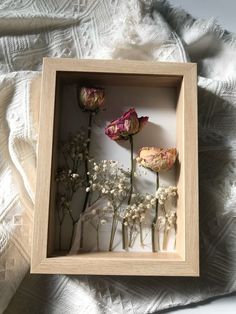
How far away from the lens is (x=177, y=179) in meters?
0.86

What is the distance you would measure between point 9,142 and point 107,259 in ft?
1.08

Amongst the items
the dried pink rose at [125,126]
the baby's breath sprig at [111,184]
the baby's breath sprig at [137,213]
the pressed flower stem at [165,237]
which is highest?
the dried pink rose at [125,126]

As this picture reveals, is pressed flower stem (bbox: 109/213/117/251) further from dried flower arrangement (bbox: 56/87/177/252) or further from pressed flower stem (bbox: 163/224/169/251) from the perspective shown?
pressed flower stem (bbox: 163/224/169/251)

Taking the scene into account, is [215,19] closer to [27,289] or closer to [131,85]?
[131,85]

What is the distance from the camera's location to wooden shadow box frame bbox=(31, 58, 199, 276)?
774 mm

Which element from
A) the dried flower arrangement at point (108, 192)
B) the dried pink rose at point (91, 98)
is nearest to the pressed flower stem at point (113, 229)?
the dried flower arrangement at point (108, 192)

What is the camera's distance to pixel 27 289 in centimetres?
87

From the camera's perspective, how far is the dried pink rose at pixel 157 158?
82 centimetres

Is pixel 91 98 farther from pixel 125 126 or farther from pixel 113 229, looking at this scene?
pixel 113 229

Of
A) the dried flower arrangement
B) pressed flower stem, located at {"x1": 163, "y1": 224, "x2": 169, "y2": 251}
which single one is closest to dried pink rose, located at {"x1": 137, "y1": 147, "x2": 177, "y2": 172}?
the dried flower arrangement

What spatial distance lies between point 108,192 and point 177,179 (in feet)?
0.48

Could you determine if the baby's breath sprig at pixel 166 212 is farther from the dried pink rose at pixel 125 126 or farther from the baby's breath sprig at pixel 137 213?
the dried pink rose at pixel 125 126

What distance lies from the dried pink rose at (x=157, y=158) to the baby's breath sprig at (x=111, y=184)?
0.21 feet

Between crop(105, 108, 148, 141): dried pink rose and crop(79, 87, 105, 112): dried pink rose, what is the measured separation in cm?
6
